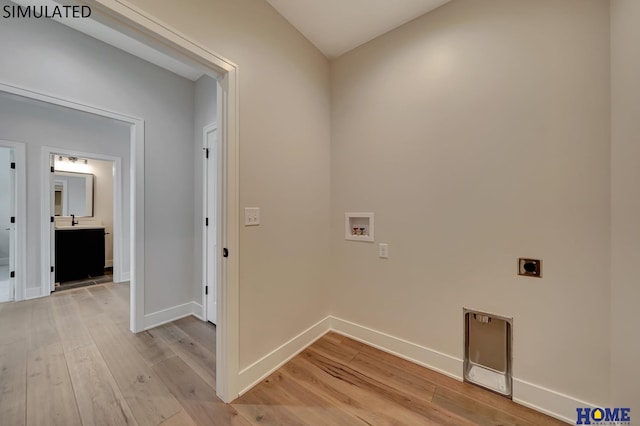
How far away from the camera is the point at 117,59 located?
7.76 feet

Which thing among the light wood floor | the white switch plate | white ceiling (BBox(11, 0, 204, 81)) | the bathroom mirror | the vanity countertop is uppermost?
white ceiling (BBox(11, 0, 204, 81))

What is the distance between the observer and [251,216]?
163cm

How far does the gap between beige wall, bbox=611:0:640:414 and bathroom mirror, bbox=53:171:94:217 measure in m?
7.21

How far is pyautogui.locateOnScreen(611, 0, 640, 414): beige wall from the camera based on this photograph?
3.51ft

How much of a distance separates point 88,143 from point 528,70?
5594 millimetres

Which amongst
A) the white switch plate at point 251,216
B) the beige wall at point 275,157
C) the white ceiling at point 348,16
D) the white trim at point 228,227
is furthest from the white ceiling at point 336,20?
the white switch plate at point 251,216

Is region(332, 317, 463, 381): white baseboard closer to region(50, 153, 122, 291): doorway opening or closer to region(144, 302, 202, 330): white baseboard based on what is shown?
region(144, 302, 202, 330): white baseboard

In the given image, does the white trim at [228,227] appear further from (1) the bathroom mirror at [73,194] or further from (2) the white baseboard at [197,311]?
(1) the bathroom mirror at [73,194]

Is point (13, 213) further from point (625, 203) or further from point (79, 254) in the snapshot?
point (625, 203)

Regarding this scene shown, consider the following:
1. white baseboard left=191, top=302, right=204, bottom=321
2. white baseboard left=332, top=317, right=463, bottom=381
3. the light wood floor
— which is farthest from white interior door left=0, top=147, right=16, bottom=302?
white baseboard left=332, top=317, right=463, bottom=381

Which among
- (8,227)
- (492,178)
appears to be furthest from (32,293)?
(492,178)

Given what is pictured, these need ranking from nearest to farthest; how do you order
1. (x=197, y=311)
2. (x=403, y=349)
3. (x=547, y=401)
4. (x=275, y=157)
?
1. (x=547, y=401)
2. (x=275, y=157)
3. (x=403, y=349)
4. (x=197, y=311)

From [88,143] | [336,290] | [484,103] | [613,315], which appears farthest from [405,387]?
[88,143]

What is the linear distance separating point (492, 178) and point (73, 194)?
6.82 metres
